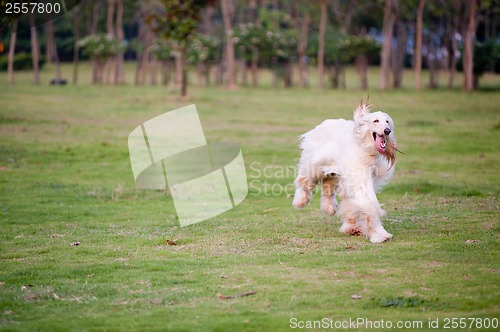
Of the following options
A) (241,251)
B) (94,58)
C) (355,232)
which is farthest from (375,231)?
(94,58)

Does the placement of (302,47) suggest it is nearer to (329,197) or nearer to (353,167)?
(329,197)

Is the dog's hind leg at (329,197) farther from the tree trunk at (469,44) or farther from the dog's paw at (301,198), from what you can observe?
the tree trunk at (469,44)

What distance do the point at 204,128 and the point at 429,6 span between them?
3242 centimetres

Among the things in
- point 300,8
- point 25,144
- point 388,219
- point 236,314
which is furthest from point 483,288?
point 300,8

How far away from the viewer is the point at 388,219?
11805mm

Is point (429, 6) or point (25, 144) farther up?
point (429, 6)

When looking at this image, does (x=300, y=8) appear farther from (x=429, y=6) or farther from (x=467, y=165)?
(x=467, y=165)

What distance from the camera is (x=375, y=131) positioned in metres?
10.1

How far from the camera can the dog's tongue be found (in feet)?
33.1

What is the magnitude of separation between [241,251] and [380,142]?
2254 mm

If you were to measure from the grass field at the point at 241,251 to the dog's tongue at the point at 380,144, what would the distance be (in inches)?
47.0
